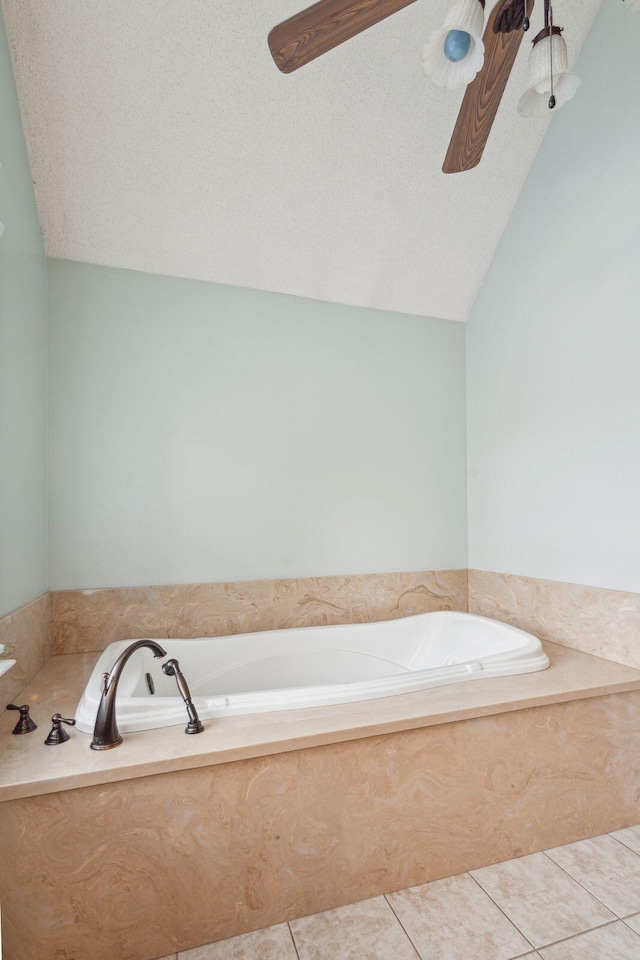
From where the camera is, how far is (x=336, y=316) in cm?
286

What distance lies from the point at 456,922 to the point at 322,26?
2.28m

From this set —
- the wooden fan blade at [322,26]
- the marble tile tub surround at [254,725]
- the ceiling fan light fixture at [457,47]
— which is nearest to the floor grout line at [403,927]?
the marble tile tub surround at [254,725]

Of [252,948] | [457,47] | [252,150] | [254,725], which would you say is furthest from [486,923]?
[252,150]

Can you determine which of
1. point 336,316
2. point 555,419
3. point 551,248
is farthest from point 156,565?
point 551,248

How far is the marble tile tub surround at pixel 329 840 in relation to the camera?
51.6 inches

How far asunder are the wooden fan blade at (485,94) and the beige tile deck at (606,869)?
220 cm

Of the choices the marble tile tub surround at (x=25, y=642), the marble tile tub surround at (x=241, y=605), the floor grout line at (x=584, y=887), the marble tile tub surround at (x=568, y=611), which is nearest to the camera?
the floor grout line at (x=584, y=887)

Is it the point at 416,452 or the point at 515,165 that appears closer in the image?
the point at 515,165

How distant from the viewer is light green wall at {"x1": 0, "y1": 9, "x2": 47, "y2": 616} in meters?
1.81

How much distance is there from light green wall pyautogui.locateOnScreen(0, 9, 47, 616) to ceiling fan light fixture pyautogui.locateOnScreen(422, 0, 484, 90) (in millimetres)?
1471

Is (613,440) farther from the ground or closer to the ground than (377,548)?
farther from the ground

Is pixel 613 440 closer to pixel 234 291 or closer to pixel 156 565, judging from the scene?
pixel 234 291

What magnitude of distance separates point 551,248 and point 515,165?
48 centimetres

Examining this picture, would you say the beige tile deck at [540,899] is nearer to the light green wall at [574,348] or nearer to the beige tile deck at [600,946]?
the beige tile deck at [600,946]
